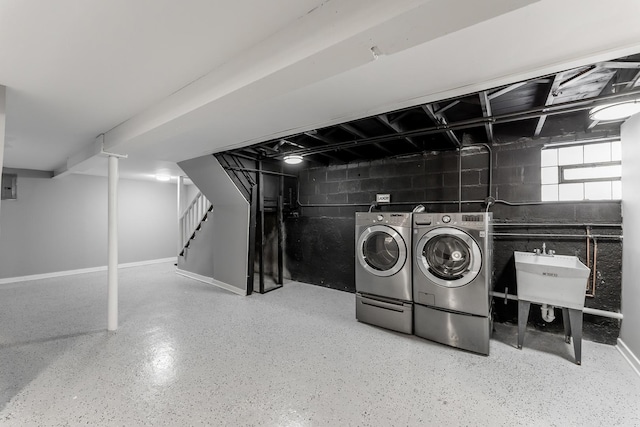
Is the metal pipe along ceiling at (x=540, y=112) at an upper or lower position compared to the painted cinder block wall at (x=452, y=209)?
upper

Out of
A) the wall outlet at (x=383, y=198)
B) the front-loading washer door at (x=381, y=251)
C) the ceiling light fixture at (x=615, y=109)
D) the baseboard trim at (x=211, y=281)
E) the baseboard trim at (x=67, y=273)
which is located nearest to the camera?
the ceiling light fixture at (x=615, y=109)

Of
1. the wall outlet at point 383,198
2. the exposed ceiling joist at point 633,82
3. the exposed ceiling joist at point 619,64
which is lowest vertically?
the wall outlet at point 383,198

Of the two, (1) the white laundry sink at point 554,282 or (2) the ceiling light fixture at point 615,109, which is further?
(1) the white laundry sink at point 554,282

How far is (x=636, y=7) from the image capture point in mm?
1003

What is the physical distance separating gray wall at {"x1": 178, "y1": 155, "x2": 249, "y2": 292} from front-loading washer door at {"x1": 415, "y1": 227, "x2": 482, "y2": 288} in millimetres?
2627

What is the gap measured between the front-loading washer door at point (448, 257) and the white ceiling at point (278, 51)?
1.28 meters

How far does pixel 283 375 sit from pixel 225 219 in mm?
2926

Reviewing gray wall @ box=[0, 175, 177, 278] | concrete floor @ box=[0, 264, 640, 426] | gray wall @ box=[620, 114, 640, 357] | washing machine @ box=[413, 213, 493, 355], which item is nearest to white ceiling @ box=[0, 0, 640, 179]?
washing machine @ box=[413, 213, 493, 355]

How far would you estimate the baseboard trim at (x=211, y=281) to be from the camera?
4.08 meters

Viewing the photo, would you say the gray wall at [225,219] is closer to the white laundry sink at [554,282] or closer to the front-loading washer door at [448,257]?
the front-loading washer door at [448,257]

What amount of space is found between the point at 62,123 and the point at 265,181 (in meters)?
2.51

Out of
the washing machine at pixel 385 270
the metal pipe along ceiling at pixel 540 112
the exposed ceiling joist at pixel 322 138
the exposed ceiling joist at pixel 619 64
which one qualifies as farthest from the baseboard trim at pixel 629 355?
the exposed ceiling joist at pixel 322 138

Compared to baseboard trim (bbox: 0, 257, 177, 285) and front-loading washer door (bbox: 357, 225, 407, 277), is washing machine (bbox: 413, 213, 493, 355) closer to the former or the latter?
front-loading washer door (bbox: 357, 225, 407, 277)

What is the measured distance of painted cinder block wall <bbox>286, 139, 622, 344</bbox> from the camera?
8.24 feet
